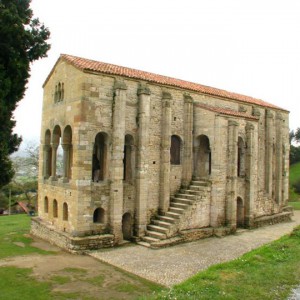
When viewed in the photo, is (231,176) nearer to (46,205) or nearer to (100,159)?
(100,159)

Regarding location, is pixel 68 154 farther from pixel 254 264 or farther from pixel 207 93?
pixel 254 264

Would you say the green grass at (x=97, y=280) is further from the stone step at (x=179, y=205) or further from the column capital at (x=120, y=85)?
the column capital at (x=120, y=85)

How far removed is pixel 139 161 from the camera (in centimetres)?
1922


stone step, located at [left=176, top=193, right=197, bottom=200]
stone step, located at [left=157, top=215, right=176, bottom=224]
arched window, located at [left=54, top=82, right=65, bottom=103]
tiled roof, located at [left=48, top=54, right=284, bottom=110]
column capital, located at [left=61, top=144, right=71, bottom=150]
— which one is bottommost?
stone step, located at [left=157, top=215, right=176, bottom=224]

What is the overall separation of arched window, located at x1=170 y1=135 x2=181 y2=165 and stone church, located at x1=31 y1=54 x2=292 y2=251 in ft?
0.22

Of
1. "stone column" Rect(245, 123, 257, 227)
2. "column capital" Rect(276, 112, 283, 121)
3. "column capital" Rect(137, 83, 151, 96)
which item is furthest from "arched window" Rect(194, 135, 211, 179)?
"column capital" Rect(276, 112, 283, 121)

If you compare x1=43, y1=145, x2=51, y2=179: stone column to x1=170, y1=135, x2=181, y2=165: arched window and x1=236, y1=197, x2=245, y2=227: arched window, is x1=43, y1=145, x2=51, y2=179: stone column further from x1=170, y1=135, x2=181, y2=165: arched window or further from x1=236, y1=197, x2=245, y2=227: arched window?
x1=236, y1=197, x2=245, y2=227: arched window

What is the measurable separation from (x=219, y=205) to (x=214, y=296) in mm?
12319

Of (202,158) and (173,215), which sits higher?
(202,158)

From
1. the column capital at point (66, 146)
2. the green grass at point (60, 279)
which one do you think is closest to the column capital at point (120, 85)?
the column capital at point (66, 146)

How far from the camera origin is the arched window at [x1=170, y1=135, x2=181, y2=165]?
22453 mm

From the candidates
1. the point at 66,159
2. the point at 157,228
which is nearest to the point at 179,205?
the point at 157,228

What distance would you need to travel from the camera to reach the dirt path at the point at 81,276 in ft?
37.8

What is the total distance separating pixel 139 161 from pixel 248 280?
10349 mm
